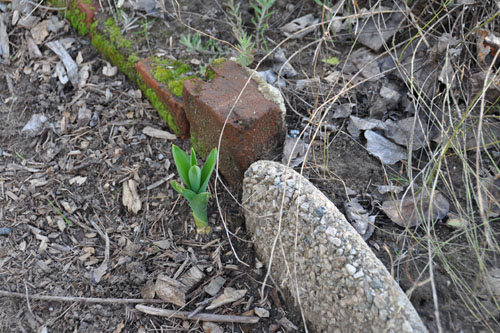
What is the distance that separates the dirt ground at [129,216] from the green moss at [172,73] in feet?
0.36

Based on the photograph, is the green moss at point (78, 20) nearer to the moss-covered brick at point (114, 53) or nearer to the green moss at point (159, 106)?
the moss-covered brick at point (114, 53)

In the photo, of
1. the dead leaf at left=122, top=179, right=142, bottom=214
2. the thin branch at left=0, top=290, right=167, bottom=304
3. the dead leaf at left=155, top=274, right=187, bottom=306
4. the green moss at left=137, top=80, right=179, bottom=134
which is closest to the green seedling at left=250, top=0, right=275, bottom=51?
the green moss at left=137, top=80, right=179, bottom=134

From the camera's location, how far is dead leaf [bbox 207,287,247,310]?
178cm

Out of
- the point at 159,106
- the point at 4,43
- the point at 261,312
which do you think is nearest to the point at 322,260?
the point at 261,312

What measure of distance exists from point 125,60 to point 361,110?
128cm

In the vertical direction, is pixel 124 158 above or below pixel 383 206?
below

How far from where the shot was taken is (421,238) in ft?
5.39

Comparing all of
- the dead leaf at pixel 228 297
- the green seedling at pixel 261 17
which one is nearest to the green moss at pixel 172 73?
the green seedling at pixel 261 17

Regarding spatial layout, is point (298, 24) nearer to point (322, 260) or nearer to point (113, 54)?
point (113, 54)

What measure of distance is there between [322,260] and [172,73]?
1.25m

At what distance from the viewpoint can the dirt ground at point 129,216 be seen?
5.71 feet

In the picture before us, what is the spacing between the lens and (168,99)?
2209mm

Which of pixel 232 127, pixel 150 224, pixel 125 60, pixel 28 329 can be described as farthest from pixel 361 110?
pixel 28 329

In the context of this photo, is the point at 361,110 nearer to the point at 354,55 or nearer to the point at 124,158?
the point at 354,55
